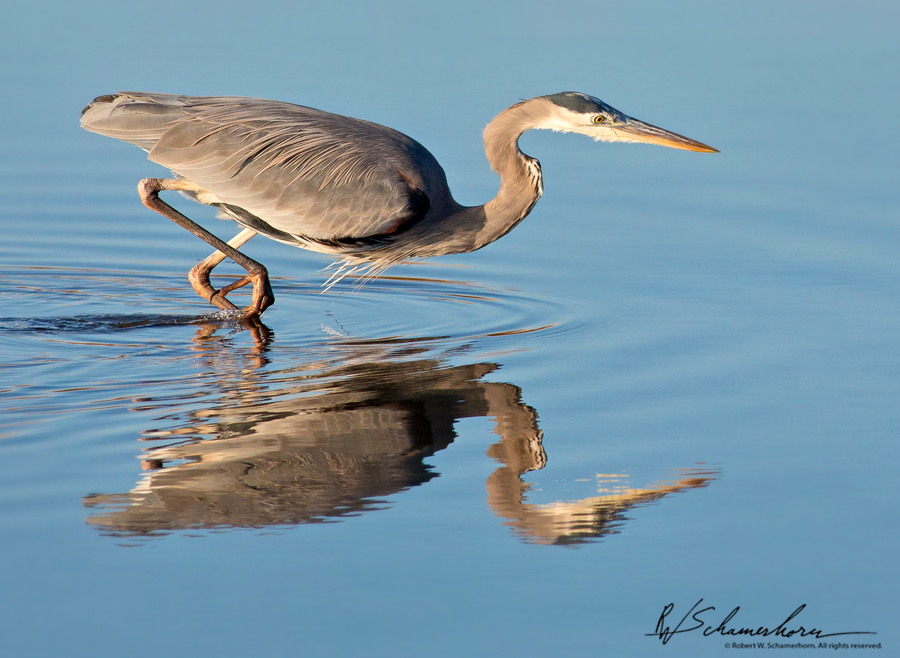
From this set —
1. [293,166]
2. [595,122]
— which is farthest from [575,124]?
[293,166]

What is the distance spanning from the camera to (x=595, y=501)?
5535mm

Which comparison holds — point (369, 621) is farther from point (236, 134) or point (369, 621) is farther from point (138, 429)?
point (236, 134)

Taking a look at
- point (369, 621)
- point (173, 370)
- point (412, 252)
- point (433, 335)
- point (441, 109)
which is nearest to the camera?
point (369, 621)

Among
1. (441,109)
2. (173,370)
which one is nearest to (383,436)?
(173,370)

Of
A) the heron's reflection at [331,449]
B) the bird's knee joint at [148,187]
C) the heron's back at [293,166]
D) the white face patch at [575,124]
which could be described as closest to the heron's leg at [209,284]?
the heron's back at [293,166]

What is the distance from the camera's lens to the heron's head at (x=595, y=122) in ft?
27.5

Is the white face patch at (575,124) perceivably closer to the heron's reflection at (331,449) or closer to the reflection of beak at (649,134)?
the reflection of beak at (649,134)

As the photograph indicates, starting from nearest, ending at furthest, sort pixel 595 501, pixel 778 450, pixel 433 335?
pixel 595 501, pixel 778 450, pixel 433 335

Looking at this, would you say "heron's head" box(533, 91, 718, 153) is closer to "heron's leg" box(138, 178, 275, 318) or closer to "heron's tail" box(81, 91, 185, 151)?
"heron's leg" box(138, 178, 275, 318)

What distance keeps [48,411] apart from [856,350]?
485 centimetres

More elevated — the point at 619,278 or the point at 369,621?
the point at 619,278

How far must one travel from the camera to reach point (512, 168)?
8.61 m

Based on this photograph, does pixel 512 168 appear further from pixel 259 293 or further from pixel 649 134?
pixel 259 293

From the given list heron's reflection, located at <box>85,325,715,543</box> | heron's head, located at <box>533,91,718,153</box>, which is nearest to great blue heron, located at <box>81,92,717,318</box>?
heron's head, located at <box>533,91,718,153</box>
